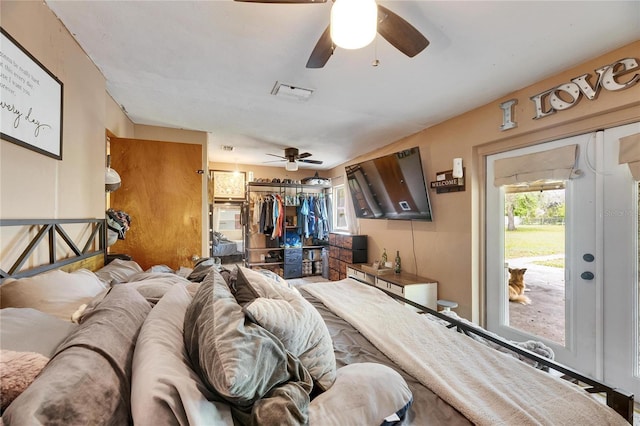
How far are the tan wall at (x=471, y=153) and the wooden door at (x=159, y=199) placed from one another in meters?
2.69

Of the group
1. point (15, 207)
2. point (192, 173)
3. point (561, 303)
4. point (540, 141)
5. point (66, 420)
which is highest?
point (540, 141)

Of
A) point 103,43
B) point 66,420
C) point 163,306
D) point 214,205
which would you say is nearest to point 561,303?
point 163,306

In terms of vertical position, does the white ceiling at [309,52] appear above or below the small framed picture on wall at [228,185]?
above

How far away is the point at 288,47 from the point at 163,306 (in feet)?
5.48

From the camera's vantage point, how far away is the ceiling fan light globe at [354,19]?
1.10m

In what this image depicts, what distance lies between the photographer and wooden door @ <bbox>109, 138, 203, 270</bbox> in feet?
8.64

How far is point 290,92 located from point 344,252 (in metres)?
3.14

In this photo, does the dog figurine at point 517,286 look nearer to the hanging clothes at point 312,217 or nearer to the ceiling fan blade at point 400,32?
the ceiling fan blade at point 400,32

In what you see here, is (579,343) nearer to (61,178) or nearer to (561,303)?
(561,303)

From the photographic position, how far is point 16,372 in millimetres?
556

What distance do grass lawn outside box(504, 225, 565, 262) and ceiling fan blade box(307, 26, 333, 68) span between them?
7.36ft

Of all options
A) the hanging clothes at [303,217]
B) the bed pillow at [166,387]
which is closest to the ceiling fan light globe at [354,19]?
the bed pillow at [166,387]

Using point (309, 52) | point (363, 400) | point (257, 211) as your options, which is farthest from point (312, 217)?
point (363, 400)

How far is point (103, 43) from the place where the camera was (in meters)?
1.73
